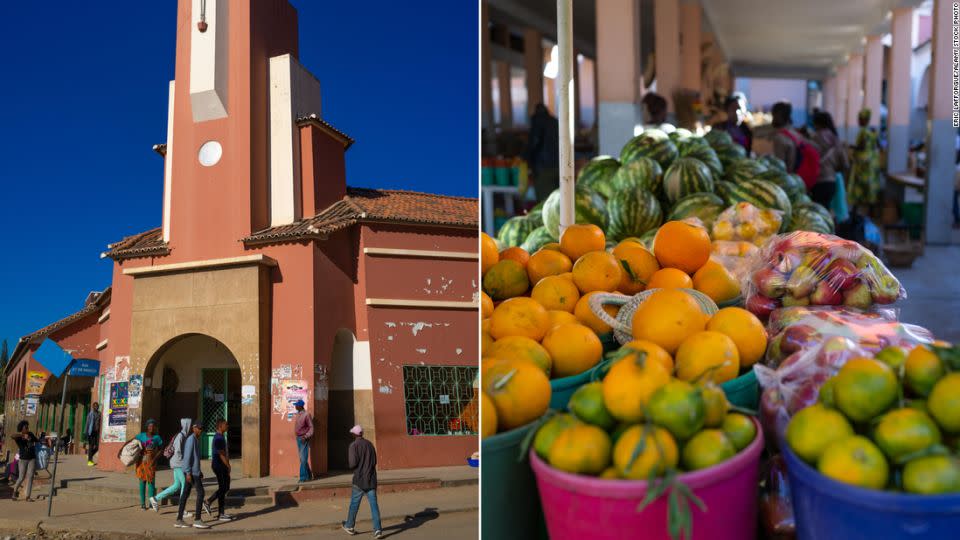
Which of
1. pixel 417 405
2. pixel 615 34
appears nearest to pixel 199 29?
pixel 417 405

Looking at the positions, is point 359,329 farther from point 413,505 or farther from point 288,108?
point 288,108

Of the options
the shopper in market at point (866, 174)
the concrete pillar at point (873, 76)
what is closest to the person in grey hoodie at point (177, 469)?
the shopper in market at point (866, 174)

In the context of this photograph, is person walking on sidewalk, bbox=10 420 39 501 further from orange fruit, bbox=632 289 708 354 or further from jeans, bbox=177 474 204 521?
orange fruit, bbox=632 289 708 354

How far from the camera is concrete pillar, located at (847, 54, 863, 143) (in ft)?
44.3

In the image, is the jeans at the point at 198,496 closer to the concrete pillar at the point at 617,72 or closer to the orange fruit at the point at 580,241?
the orange fruit at the point at 580,241

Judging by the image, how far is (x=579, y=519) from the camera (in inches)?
35.1

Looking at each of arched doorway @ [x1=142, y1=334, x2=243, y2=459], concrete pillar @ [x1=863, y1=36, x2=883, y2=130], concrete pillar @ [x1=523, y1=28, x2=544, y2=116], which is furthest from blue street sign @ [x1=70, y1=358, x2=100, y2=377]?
concrete pillar @ [x1=863, y1=36, x2=883, y2=130]

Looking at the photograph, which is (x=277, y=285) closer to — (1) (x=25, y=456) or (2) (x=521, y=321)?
(1) (x=25, y=456)

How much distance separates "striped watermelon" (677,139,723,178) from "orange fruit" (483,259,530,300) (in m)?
1.59

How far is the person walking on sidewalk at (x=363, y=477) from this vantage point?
12.8ft

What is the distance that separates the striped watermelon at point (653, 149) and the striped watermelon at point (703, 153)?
6 cm

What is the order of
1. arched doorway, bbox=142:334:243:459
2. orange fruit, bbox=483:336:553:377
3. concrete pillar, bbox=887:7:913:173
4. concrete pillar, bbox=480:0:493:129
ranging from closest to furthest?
orange fruit, bbox=483:336:553:377, arched doorway, bbox=142:334:243:459, concrete pillar, bbox=480:0:493:129, concrete pillar, bbox=887:7:913:173

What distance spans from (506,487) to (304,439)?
372cm

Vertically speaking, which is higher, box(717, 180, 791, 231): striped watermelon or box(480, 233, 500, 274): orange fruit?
box(717, 180, 791, 231): striped watermelon
